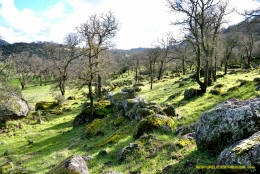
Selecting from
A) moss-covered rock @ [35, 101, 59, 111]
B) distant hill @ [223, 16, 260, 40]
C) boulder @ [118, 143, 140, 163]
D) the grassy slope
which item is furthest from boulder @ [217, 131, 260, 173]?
moss-covered rock @ [35, 101, 59, 111]

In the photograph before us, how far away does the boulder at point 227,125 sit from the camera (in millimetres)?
8766

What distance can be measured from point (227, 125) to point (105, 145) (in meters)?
10.3

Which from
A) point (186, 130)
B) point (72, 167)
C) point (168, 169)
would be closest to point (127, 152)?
point (168, 169)

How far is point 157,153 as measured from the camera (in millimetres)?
12008

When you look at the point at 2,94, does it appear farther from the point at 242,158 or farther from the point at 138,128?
the point at 242,158

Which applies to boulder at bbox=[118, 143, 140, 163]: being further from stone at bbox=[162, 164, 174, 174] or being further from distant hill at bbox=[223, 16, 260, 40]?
distant hill at bbox=[223, 16, 260, 40]

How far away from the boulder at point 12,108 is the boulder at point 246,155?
31.1 metres

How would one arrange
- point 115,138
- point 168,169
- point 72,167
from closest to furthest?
point 72,167 → point 168,169 → point 115,138

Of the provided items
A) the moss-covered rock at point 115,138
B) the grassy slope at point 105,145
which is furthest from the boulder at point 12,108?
the moss-covered rock at point 115,138

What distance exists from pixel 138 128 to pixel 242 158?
31.0 feet

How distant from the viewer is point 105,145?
17.4 meters

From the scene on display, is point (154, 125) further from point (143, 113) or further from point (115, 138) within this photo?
point (143, 113)

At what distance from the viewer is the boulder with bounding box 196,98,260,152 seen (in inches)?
345

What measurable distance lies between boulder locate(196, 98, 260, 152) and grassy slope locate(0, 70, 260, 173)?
2.03 feet
